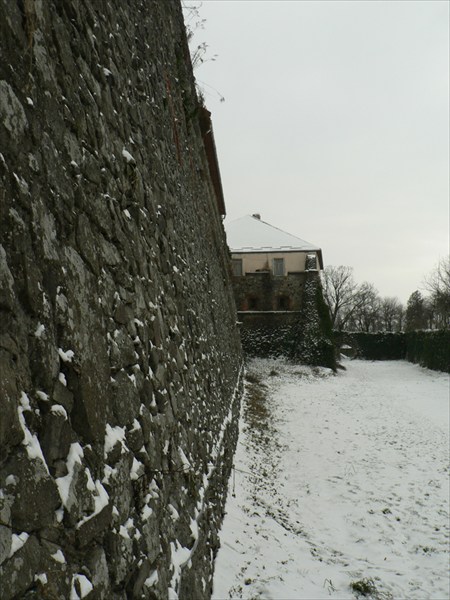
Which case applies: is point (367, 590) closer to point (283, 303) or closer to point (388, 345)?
point (283, 303)

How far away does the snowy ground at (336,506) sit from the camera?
175 inches

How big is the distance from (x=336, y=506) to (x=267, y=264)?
88.9ft

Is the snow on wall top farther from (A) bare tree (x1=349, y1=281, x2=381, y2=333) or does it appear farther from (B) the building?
(A) bare tree (x1=349, y1=281, x2=381, y2=333)

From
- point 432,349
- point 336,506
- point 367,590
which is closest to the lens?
point 367,590

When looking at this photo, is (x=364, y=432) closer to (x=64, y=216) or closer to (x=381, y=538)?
(x=381, y=538)

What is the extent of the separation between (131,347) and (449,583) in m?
4.75

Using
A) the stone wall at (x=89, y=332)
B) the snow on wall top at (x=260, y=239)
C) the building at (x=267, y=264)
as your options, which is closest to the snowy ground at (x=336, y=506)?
the stone wall at (x=89, y=332)

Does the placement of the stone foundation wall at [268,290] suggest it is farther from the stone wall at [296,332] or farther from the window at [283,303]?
the stone wall at [296,332]

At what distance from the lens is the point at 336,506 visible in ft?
21.4

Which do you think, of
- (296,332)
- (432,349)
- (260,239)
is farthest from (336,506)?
(260,239)

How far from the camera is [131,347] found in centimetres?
253

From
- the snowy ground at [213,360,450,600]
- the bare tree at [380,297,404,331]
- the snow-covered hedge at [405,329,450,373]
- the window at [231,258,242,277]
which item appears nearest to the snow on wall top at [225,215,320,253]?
the window at [231,258,242,277]

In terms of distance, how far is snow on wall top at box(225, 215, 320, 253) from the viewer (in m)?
33.0

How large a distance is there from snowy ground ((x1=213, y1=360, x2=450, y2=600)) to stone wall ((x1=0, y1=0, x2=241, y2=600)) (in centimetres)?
121
